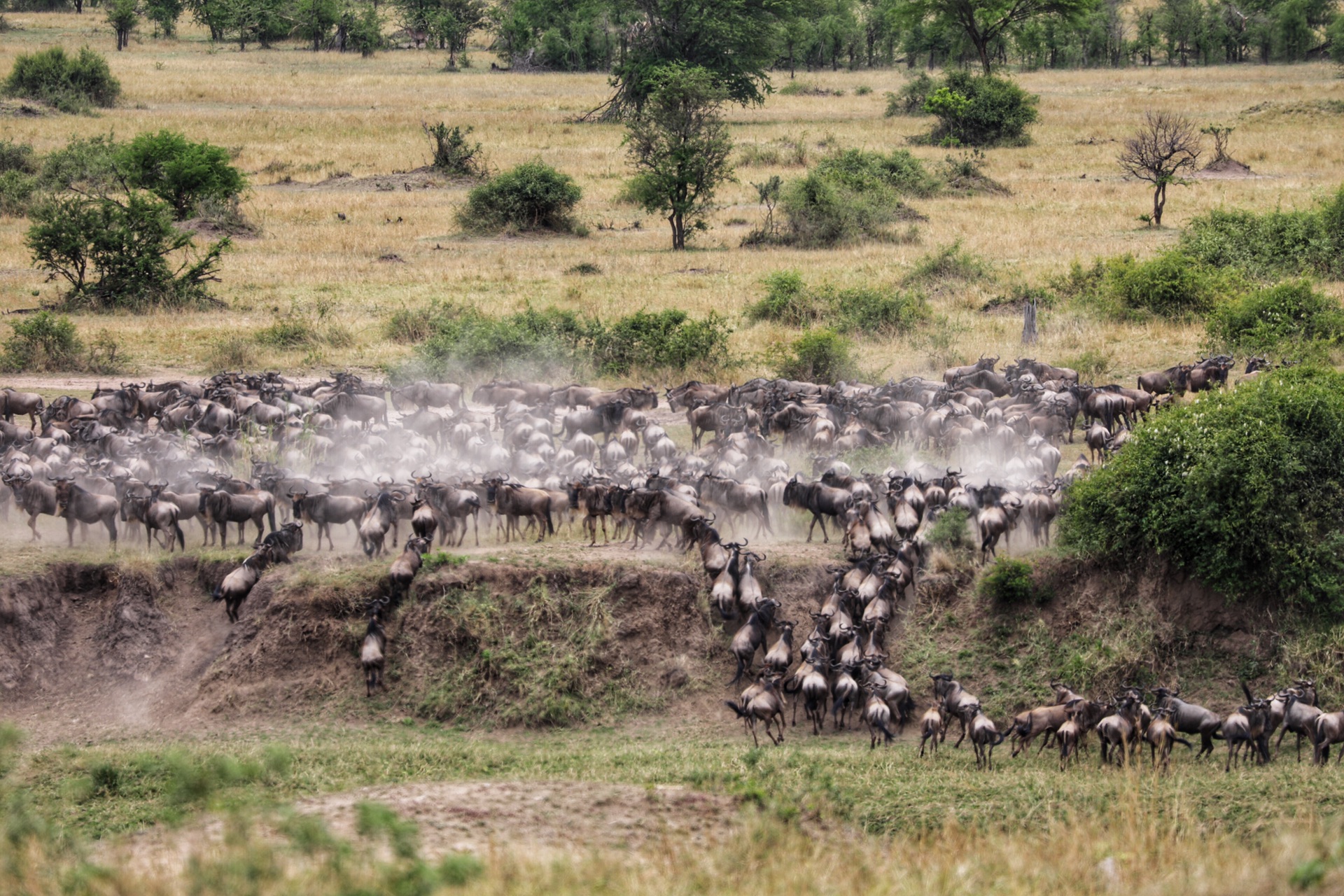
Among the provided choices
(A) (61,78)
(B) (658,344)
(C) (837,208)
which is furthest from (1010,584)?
(A) (61,78)

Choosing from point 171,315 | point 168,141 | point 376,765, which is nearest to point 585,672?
point 376,765

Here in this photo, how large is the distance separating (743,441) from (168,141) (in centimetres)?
2635

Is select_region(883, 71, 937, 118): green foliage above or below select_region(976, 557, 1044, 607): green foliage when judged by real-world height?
above

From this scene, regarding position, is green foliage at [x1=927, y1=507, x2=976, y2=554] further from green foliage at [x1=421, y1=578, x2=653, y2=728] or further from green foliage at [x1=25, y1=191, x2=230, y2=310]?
green foliage at [x1=25, y1=191, x2=230, y2=310]

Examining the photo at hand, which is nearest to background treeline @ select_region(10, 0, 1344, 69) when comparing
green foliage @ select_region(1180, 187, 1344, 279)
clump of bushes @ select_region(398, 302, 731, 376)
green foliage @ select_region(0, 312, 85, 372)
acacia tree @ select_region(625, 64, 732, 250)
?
acacia tree @ select_region(625, 64, 732, 250)

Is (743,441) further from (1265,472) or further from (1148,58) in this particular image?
(1148,58)

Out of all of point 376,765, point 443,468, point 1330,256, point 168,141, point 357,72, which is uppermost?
point 357,72

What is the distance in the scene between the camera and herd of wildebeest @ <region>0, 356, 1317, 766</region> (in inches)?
500

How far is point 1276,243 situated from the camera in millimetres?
29609

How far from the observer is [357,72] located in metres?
71.2

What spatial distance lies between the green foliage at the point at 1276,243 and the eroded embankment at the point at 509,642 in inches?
681

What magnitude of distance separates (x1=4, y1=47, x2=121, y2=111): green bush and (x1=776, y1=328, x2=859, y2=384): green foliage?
153 feet

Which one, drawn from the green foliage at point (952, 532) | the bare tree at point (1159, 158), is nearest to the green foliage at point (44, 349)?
the green foliage at point (952, 532)

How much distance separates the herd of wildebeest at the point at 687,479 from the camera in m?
12.7
